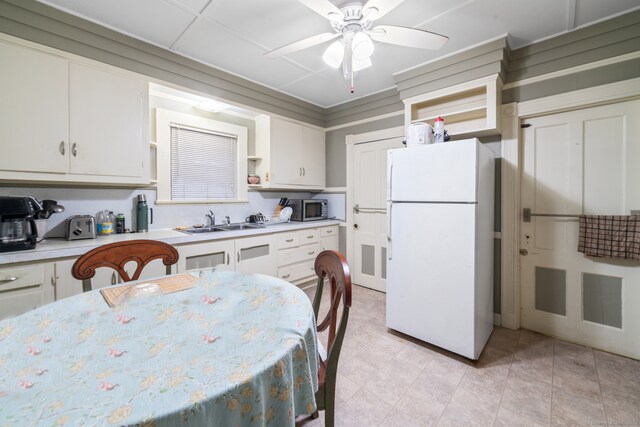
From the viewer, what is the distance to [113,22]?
202cm

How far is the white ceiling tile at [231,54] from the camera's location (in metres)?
2.18

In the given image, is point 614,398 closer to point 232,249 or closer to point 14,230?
point 232,249

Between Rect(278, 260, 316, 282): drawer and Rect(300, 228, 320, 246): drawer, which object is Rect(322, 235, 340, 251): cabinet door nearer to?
Rect(300, 228, 320, 246): drawer

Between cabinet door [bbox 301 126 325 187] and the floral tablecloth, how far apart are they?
2783mm

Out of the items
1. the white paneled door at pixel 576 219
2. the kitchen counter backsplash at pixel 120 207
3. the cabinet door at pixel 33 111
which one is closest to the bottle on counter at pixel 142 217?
the kitchen counter backsplash at pixel 120 207

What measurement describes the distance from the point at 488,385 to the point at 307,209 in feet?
8.64

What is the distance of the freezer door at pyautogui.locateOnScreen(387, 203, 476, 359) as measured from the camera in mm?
1938

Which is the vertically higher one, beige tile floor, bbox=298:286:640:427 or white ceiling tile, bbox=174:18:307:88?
white ceiling tile, bbox=174:18:307:88

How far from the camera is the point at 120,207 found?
2.42 metres

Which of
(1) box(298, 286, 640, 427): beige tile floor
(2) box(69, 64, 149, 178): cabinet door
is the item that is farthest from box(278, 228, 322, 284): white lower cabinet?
(2) box(69, 64, 149, 178): cabinet door

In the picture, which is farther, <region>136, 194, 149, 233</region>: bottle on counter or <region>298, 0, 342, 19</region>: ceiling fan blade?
<region>136, 194, 149, 233</region>: bottle on counter

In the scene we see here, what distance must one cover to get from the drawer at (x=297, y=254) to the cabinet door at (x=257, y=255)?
9 cm

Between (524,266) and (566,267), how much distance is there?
0.29 meters

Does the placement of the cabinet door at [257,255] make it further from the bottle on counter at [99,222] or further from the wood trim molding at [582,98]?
the wood trim molding at [582,98]
